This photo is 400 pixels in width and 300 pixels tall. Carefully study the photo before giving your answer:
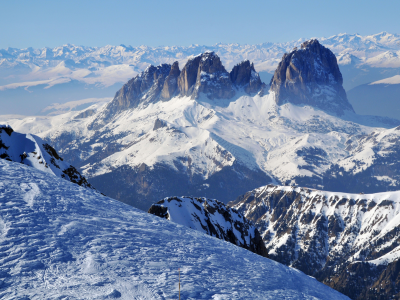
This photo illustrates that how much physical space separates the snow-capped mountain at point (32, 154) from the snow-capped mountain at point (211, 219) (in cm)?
2717

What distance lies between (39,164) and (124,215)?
34067mm

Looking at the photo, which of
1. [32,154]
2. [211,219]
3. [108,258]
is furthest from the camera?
[211,219]

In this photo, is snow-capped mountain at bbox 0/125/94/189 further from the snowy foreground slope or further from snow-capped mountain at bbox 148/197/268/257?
snow-capped mountain at bbox 148/197/268/257

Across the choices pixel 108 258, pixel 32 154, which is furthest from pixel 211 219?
pixel 108 258

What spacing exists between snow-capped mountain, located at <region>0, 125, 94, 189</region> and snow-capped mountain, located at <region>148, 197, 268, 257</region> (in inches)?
1070

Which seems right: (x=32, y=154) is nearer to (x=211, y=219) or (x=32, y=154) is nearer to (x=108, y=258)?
(x=108, y=258)

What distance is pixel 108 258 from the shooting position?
959 inches

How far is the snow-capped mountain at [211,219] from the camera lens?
3521 inches

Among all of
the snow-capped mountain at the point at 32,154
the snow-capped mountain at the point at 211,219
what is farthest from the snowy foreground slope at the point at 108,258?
the snow-capped mountain at the point at 211,219

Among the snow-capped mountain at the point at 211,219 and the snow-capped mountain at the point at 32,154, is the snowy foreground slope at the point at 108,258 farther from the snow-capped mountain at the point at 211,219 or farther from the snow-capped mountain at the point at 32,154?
the snow-capped mountain at the point at 211,219

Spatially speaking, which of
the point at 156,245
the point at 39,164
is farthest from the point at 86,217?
the point at 39,164

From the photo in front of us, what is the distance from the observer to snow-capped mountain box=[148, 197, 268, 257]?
89.4m

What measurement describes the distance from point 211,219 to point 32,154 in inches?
2371

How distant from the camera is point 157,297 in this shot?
20469mm
